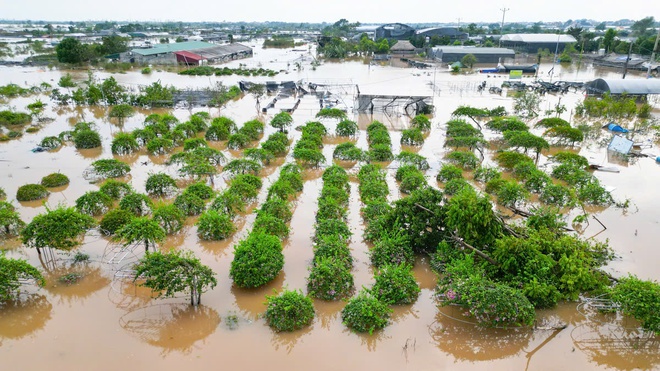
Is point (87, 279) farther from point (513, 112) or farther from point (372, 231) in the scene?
point (513, 112)

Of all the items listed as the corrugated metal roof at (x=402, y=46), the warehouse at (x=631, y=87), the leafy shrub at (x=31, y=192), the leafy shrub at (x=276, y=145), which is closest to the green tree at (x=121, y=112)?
the leafy shrub at (x=31, y=192)

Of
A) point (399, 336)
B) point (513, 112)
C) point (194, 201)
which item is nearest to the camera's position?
point (399, 336)

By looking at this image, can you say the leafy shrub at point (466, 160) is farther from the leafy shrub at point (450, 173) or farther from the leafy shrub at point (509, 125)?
the leafy shrub at point (509, 125)

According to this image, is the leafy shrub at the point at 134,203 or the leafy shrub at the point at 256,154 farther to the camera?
the leafy shrub at the point at 256,154

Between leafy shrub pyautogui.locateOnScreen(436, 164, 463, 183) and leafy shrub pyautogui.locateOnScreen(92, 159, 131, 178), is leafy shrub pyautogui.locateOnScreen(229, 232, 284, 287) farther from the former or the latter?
leafy shrub pyautogui.locateOnScreen(92, 159, 131, 178)

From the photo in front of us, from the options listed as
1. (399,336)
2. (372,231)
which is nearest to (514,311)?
(399,336)

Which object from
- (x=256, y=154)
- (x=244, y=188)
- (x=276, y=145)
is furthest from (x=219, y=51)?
(x=244, y=188)

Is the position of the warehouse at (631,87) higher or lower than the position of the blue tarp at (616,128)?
higher

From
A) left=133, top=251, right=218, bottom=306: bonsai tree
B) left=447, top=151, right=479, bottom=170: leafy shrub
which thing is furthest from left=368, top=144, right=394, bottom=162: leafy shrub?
left=133, top=251, right=218, bottom=306: bonsai tree
